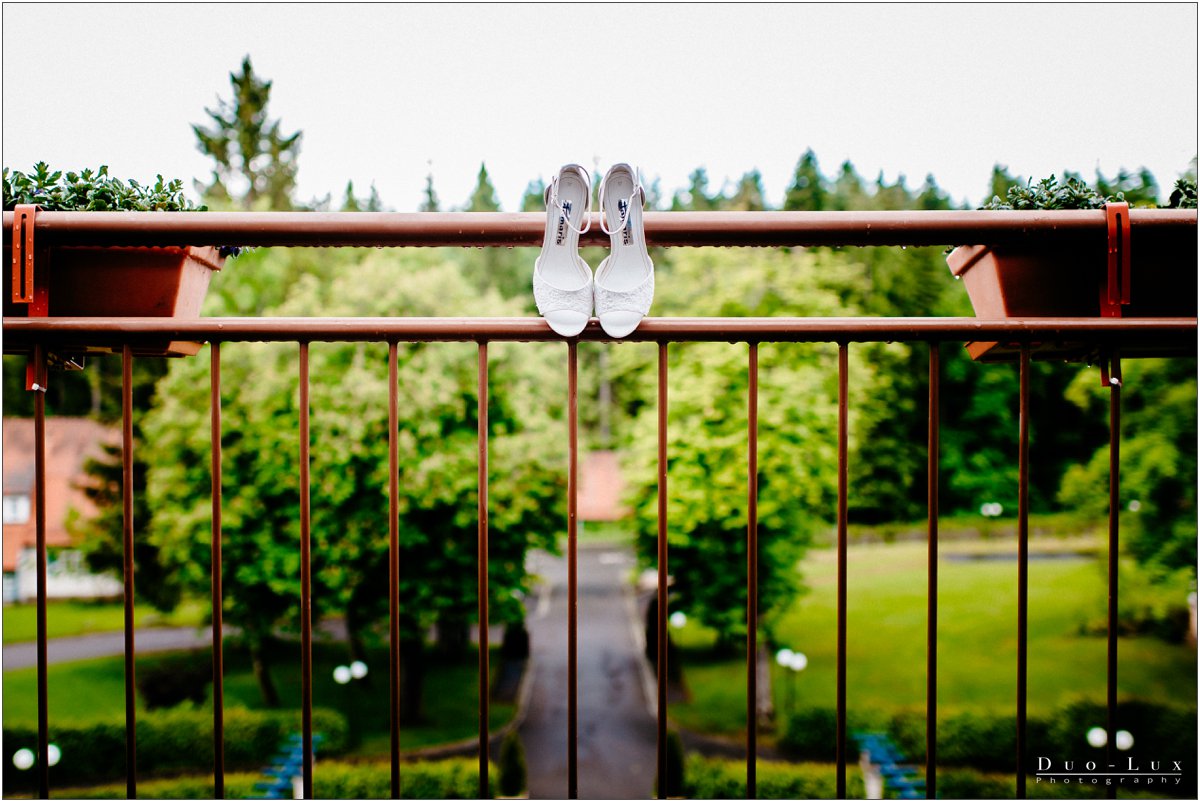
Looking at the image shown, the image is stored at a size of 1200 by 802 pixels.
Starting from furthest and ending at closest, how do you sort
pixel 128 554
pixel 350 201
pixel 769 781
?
pixel 350 201, pixel 769 781, pixel 128 554

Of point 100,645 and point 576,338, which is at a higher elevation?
point 576,338

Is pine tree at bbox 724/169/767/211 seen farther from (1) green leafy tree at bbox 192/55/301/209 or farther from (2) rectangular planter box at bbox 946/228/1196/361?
(2) rectangular planter box at bbox 946/228/1196/361

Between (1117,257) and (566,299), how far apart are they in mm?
1053

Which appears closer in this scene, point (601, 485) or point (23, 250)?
point (23, 250)

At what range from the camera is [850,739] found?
35.5ft

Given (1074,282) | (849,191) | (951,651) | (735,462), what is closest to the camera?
(1074,282)

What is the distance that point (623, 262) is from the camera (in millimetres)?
1514

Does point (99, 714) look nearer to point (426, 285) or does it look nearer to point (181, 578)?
point (181, 578)

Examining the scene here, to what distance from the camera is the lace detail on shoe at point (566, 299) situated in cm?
→ 143

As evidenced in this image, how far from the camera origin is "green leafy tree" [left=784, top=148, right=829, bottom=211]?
785 inches

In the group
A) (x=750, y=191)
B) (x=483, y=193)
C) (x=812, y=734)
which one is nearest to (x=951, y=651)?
(x=812, y=734)

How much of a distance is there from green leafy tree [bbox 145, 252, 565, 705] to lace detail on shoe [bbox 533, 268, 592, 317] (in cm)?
913

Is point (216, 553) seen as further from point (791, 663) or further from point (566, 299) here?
point (791, 663)

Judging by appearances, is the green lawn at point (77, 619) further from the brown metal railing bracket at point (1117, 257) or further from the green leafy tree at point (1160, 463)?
the brown metal railing bracket at point (1117, 257)
